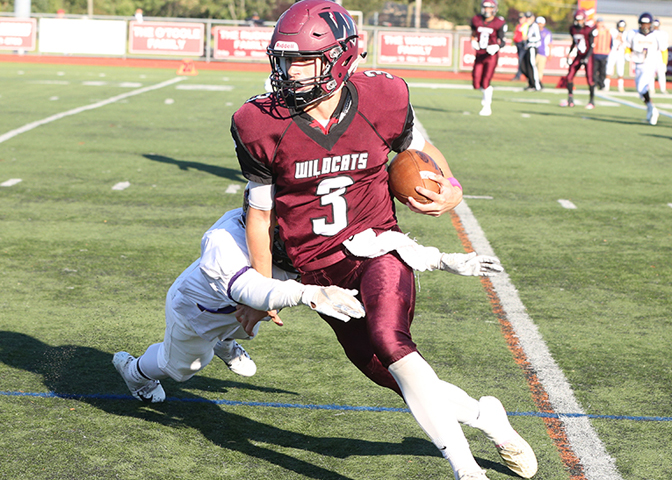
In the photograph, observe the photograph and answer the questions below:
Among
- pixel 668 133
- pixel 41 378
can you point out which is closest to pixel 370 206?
pixel 41 378

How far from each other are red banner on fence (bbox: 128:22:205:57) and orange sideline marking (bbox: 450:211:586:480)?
84.2ft

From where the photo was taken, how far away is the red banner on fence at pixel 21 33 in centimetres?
Answer: 2958

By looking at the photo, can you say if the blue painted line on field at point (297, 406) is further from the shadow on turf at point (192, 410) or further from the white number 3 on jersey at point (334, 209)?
the white number 3 on jersey at point (334, 209)

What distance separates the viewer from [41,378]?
4.17 metres

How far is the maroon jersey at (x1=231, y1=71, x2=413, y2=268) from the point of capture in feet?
10.5

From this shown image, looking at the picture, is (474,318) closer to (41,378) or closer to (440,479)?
(440,479)

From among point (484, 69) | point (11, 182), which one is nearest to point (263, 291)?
point (11, 182)

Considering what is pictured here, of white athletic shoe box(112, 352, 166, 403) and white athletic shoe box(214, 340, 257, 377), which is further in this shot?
white athletic shoe box(214, 340, 257, 377)

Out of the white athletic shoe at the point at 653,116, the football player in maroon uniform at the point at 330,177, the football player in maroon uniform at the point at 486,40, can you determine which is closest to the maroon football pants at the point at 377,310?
the football player in maroon uniform at the point at 330,177

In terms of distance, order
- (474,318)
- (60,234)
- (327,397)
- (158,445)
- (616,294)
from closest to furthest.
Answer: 1. (158,445)
2. (327,397)
3. (474,318)
4. (616,294)
5. (60,234)

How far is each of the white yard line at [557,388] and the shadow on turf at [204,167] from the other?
4527 millimetres

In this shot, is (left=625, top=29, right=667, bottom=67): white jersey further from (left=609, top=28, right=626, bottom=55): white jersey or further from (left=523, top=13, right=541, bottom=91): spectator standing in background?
(left=609, top=28, right=626, bottom=55): white jersey

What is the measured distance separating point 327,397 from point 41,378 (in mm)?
1480

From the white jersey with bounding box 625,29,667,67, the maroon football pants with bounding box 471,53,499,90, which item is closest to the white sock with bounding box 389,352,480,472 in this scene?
the maroon football pants with bounding box 471,53,499,90
